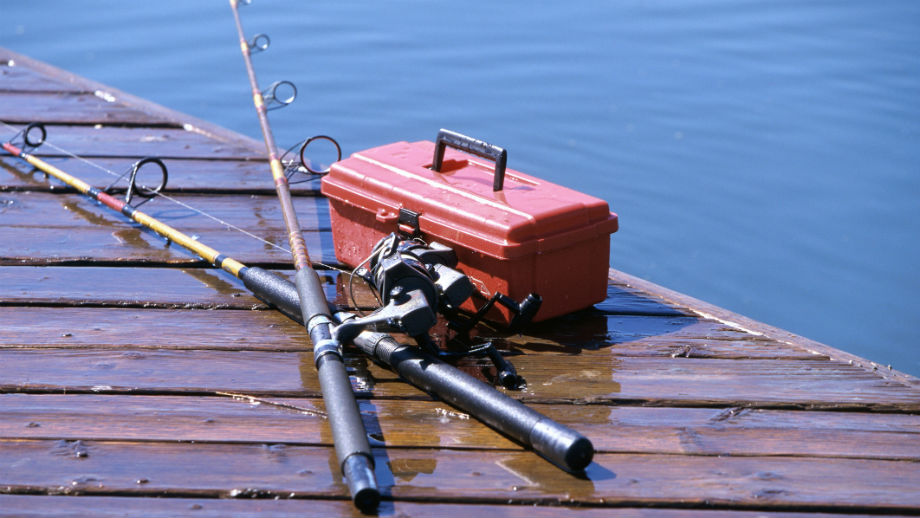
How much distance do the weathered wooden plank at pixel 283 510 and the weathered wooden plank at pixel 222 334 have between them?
0.69m

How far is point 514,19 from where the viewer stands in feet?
32.7

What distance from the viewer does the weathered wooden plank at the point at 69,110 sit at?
193 inches

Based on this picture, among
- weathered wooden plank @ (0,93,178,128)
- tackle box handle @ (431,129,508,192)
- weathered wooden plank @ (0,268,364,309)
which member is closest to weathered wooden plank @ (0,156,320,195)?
weathered wooden plank @ (0,93,178,128)

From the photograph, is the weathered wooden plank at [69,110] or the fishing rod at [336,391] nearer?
the fishing rod at [336,391]

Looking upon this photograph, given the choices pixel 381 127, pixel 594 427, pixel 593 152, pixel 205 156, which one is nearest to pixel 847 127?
pixel 593 152

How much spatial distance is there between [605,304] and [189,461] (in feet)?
4.15

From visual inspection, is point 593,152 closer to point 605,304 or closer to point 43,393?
point 605,304

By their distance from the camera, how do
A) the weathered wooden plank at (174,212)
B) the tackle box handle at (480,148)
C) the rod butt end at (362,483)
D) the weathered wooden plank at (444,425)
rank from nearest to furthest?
the rod butt end at (362,483) < the weathered wooden plank at (444,425) < the tackle box handle at (480,148) < the weathered wooden plank at (174,212)

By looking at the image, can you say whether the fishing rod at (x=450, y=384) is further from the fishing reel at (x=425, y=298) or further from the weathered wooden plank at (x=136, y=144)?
the weathered wooden plank at (x=136, y=144)

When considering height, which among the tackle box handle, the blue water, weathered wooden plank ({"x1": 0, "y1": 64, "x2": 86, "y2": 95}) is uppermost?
the tackle box handle

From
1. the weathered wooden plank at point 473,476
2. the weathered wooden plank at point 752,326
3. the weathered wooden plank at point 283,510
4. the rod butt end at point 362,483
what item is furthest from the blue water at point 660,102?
the rod butt end at point 362,483

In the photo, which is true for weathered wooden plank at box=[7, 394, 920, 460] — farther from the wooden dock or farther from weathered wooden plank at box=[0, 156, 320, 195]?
weathered wooden plank at box=[0, 156, 320, 195]

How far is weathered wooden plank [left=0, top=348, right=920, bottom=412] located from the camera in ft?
8.16

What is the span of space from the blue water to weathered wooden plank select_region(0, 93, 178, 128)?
2.62 metres
